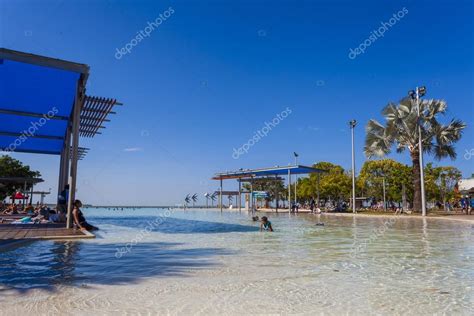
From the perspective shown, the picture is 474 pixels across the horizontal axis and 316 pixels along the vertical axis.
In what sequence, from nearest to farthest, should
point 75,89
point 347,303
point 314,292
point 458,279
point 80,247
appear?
point 347,303
point 314,292
point 458,279
point 80,247
point 75,89

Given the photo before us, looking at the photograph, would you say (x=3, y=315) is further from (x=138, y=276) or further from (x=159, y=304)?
(x=138, y=276)

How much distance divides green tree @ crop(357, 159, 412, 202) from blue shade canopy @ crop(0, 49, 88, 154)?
45674 millimetres

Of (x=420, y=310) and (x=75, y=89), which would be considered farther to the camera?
(x=75, y=89)

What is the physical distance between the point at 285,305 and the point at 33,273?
14.6 ft

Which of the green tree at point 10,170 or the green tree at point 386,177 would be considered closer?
the green tree at point 10,170

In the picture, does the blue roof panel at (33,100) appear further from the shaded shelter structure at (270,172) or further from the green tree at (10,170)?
the shaded shelter structure at (270,172)

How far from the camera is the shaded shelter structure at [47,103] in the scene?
462 inches

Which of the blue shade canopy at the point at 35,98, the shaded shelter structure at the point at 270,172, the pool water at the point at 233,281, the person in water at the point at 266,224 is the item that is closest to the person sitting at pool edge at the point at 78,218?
the pool water at the point at 233,281

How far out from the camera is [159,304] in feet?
14.3

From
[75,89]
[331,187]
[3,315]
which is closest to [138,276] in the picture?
[3,315]

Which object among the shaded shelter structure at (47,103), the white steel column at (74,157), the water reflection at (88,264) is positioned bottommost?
the water reflection at (88,264)

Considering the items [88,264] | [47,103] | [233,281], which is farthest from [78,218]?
[233,281]

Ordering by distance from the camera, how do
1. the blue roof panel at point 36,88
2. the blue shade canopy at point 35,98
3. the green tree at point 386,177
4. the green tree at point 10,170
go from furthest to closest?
1. the green tree at point 386,177
2. the green tree at point 10,170
3. the blue roof panel at point 36,88
4. the blue shade canopy at point 35,98

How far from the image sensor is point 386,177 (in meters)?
53.6
